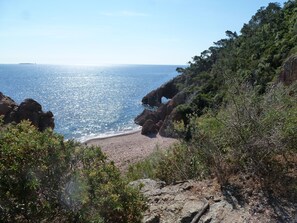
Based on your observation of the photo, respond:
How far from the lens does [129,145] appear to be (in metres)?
41.8

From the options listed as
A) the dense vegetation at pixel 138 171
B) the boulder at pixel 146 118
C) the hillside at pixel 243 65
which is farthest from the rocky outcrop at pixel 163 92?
the dense vegetation at pixel 138 171

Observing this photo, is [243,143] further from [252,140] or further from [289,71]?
[289,71]

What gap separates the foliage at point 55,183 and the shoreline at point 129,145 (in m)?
24.6

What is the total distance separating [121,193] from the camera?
612cm

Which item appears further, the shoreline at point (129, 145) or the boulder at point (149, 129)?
the boulder at point (149, 129)

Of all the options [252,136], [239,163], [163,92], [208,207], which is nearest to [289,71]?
[239,163]

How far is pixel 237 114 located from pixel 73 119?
2280 inches

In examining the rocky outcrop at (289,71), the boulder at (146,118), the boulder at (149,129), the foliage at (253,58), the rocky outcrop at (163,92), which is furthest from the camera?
the rocky outcrop at (163,92)

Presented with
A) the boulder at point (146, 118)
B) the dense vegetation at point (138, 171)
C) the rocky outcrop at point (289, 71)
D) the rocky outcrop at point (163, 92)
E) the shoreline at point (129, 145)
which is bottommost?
the shoreline at point (129, 145)

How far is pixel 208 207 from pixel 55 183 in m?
3.26

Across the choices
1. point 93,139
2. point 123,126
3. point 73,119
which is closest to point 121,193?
point 93,139

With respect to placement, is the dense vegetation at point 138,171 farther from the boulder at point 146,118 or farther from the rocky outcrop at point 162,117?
the boulder at point 146,118

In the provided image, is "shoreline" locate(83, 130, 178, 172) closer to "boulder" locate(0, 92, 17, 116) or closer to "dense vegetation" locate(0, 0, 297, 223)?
"boulder" locate(0, 92, 17, 116)

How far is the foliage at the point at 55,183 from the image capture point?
5145 millimetres
